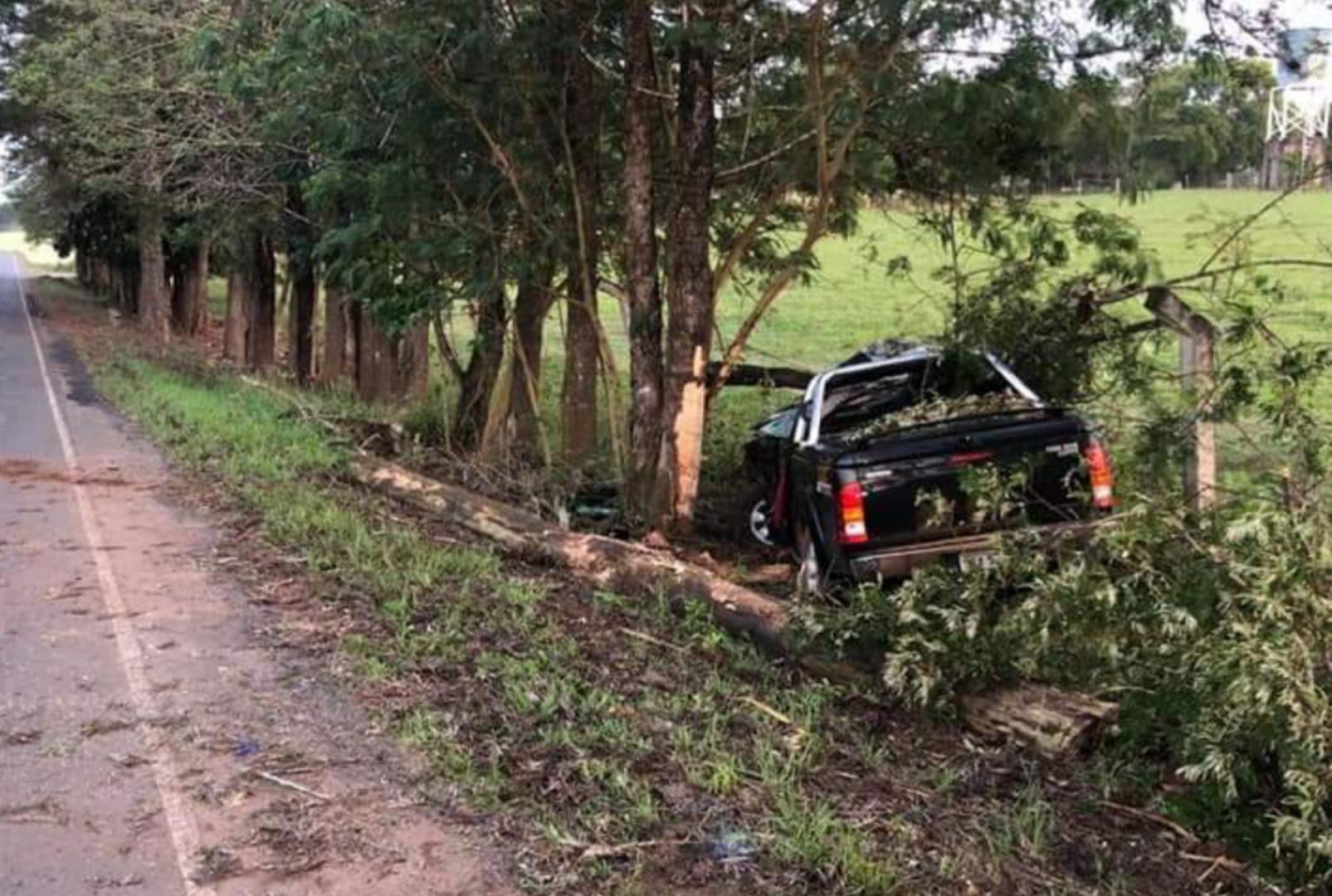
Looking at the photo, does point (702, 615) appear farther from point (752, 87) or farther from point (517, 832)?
point (752, 87)

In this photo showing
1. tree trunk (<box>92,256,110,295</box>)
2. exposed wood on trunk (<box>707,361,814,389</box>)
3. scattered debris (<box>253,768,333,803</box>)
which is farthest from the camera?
tree trunk (<box>92,256,110,295</box>)

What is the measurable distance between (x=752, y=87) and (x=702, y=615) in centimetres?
546

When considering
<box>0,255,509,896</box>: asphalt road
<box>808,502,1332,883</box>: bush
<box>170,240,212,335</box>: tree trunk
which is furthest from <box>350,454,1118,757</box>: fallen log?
<box>170,240,212,335</box>: tree trunk

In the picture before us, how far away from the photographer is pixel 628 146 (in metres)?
11.4

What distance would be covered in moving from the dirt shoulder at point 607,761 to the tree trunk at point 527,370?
654 cm

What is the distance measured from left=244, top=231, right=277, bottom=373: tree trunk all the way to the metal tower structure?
22691 millimetres

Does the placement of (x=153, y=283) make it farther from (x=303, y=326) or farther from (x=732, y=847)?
(x=732, y=847)

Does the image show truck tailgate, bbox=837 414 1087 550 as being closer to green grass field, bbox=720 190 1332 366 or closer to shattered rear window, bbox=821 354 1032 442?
shattered rear window, bbox=821 354 1032 442

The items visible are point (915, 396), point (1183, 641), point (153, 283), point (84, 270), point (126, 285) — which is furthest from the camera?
point (84, 270)

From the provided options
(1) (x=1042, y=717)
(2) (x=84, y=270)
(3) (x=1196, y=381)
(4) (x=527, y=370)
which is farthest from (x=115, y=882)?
(2) (x=84, y=270)

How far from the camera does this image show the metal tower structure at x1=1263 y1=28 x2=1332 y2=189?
7.87m

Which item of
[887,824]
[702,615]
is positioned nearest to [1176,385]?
[702,615]

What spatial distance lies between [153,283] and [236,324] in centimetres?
378

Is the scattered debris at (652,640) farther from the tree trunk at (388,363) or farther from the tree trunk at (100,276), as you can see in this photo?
the tree trunk at (100,276)
